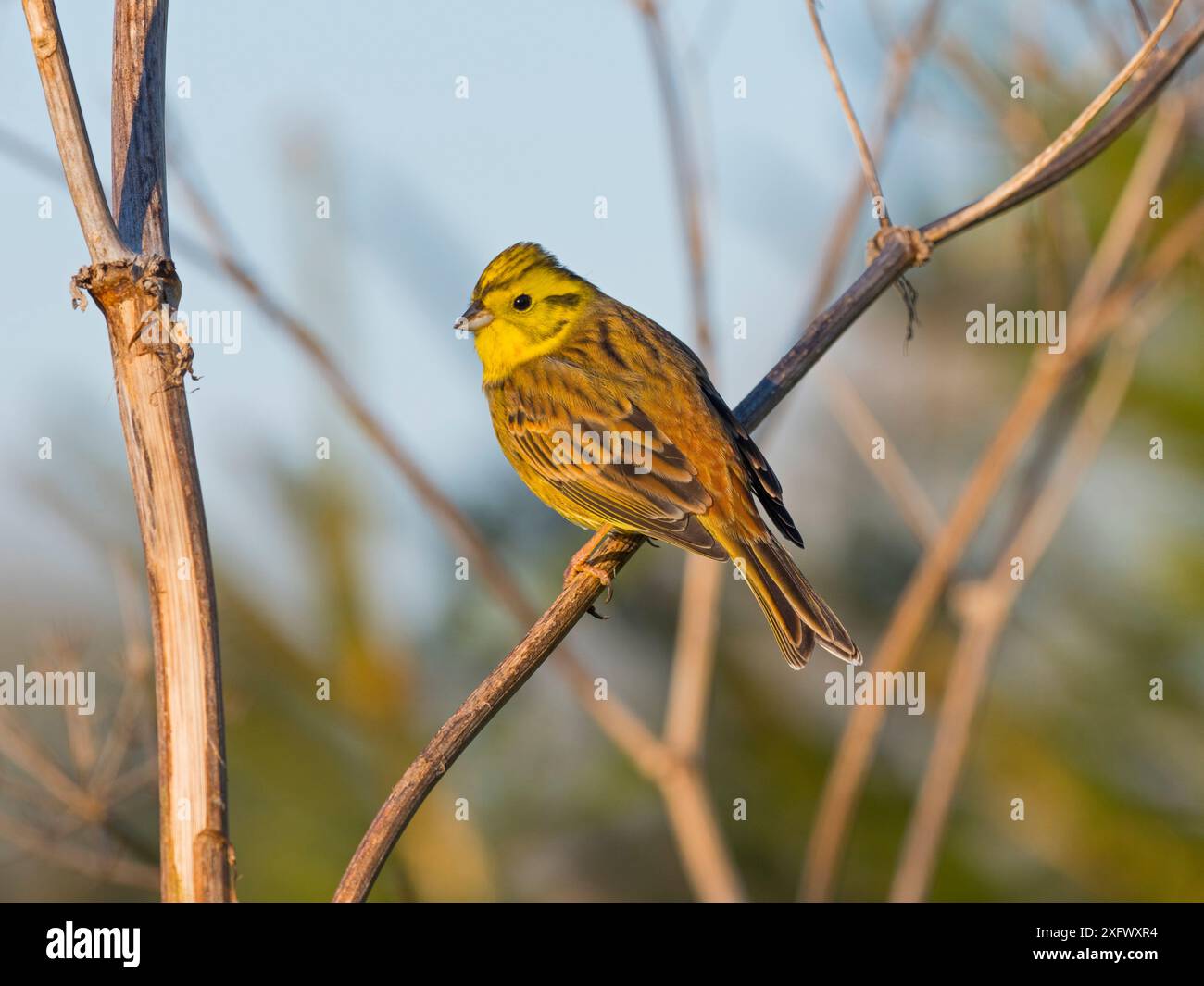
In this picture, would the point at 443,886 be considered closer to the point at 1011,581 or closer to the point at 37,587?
the point at 37,587

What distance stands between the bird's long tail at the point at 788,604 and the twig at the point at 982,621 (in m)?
1.00

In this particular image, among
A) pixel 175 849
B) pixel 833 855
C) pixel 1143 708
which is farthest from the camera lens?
pixel 1143 708

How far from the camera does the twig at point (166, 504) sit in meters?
2.47

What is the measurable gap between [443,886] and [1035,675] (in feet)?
11.3

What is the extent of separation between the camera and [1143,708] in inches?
285

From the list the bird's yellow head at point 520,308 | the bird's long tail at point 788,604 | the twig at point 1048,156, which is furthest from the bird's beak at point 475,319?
the twig at point 1048,156

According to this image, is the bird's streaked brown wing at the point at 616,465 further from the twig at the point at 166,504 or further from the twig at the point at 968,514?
the twig at the point at 166,504

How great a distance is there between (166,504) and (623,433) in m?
2.94

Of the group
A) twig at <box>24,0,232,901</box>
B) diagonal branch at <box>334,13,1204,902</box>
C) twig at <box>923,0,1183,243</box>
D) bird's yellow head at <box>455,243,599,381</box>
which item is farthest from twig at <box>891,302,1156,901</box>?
twig at <box>24,0,232,901</box>

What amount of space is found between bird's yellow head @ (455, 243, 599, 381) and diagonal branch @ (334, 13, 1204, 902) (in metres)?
1.53

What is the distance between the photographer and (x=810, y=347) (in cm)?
399

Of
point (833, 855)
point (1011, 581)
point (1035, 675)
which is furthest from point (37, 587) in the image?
point (1035, 675)

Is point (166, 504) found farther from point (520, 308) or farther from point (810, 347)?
point (520, 308)

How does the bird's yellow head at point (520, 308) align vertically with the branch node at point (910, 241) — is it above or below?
above
